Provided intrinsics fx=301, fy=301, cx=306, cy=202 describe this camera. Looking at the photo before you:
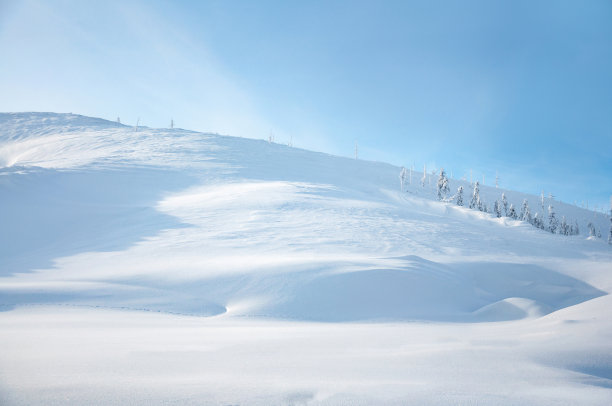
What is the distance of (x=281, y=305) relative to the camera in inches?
307

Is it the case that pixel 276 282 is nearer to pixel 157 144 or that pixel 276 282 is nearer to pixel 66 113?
pixel 157 144

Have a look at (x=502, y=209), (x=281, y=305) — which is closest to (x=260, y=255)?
(x=281, y=305)

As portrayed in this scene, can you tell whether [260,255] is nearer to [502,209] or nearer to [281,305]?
[281,305]

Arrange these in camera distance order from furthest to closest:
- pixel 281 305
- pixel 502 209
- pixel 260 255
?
pixel 502 209, pixel 260 255, pixel 281 305

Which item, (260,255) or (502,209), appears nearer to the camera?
(260,255)

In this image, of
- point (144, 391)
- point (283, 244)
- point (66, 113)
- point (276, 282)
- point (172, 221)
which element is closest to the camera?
point (144, 391)

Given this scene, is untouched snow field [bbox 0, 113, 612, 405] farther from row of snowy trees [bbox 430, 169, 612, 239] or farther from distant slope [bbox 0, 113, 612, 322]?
row of snowy trees [bbox 430, 169, 612, 239]

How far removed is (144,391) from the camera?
282cm

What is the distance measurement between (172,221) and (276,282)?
1213cm

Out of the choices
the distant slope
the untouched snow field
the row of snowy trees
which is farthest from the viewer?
the row of snowy trees

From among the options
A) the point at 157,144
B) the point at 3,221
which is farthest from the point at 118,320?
the point at 157,144

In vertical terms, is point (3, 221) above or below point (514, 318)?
below

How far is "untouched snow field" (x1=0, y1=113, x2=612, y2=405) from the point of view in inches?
120

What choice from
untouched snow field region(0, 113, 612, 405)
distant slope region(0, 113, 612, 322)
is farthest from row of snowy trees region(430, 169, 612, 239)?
untouched snow field region(0, 113, 612, 405)
